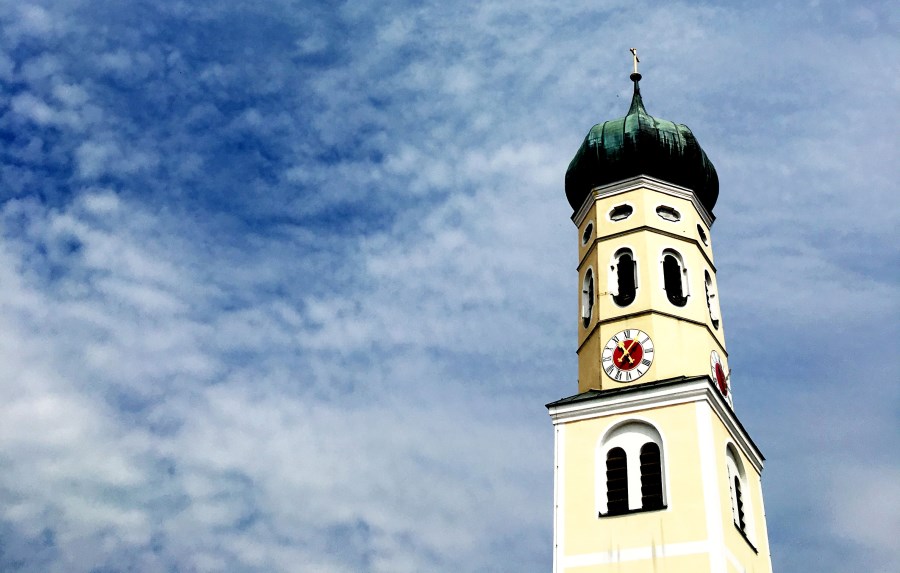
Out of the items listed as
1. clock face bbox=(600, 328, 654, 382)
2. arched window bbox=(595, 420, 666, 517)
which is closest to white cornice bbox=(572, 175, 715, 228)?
clock face bbox=(600, 328, 654, 382)

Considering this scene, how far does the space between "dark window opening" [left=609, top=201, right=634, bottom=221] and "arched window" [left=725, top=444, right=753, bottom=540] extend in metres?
6.56

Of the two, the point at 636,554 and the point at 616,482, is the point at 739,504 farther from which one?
the point at 636,554

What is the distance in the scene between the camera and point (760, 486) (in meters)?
25.6

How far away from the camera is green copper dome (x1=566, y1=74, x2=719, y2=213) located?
94.5 feet

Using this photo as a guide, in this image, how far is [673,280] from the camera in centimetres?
2728

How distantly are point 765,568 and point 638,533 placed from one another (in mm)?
3603

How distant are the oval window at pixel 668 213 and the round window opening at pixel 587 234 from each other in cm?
173

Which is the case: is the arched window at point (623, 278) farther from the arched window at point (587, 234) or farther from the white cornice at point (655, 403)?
the white cornice at point (655, 403)

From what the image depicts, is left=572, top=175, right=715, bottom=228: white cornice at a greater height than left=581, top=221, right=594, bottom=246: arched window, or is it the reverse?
left=572, top=175, right=715, bottom=228: white cornice

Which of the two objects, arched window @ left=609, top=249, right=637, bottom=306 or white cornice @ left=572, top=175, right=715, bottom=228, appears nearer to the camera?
arched window @ left=609, top=249, right=637, bottom=306

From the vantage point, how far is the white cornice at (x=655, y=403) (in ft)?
78.2

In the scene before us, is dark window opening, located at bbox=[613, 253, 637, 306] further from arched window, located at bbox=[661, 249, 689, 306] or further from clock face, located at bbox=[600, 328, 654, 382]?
clock face, located at bbox=[600, 328, 654, 382]

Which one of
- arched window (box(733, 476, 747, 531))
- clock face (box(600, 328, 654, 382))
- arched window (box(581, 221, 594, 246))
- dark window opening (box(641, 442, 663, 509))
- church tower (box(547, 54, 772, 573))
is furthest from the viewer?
arched window (box(581, 221, 594, 246))

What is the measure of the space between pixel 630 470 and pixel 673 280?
5.57m
